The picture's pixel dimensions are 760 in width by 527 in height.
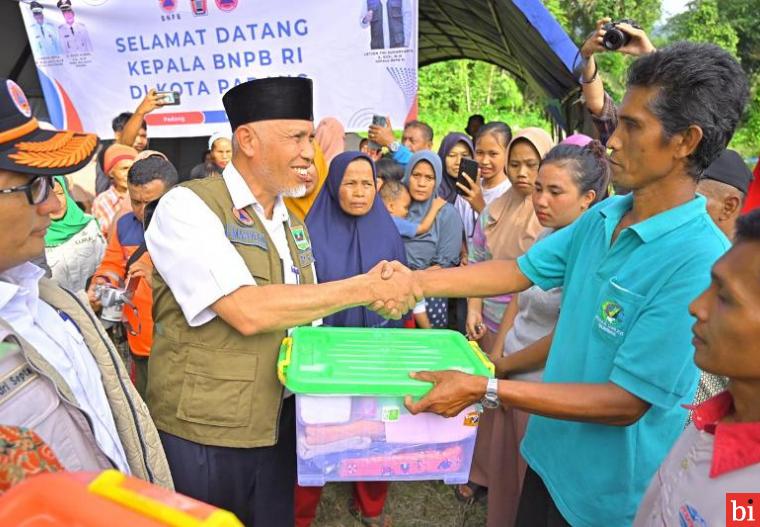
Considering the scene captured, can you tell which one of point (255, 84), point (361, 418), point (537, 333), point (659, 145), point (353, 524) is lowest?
point (353, 524)

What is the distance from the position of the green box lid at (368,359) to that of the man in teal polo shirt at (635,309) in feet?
0.34

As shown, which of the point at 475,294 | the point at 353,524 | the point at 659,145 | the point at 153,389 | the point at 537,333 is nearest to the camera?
the point at 659,145

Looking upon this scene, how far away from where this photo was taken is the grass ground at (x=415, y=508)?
3240 mm

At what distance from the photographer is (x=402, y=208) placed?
4.36 m

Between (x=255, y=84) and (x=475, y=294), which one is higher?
(x=255, y=84)

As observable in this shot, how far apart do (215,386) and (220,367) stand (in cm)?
7

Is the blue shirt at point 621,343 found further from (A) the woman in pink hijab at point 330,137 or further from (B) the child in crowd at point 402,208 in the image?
(A) the woman in pink hijab at point 330,137

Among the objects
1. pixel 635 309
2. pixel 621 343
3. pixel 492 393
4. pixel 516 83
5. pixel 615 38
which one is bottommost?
pixel 492 393

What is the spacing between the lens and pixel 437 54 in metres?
13.7

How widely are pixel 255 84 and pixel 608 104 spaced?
266 cm

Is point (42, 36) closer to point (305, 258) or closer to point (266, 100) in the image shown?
point (266, 100)

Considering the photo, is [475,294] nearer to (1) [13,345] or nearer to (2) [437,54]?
(1) [13,345]

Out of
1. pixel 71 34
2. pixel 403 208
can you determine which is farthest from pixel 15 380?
pixel 71 34

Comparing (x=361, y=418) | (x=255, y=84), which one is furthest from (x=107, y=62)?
(x=361, y=418)
